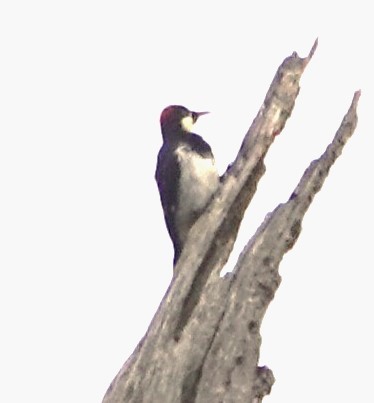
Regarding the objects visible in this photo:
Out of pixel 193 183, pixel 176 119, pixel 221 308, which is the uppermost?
pixel 176 119

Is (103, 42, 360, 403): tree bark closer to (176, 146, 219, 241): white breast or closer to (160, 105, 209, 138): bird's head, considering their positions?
(176, 146, 219, 241): white breast

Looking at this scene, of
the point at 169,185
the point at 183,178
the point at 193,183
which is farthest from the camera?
the point at 169,185

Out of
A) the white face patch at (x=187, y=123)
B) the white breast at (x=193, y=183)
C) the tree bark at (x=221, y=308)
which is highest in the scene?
the white face patch at (x=187, y=123)

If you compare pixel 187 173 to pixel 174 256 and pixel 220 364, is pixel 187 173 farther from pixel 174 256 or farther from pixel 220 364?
pixel 220 364

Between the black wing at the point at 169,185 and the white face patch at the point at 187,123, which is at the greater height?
the white face patch at the point at 187,123

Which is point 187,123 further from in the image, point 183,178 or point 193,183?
point 193,183

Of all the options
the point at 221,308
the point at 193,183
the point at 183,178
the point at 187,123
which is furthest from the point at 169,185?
the point at 221,308

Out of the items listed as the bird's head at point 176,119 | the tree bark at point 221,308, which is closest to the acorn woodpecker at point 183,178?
the bird's head at point 176,119

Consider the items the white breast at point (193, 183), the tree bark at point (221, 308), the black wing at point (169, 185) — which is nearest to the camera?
the tree bark at point (221, 308)

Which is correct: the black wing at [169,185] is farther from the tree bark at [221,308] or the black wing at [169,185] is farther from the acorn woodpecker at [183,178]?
the tree bark at [221,308]
